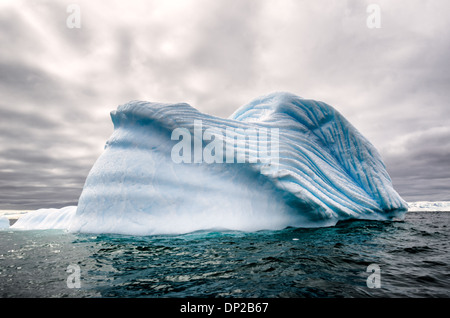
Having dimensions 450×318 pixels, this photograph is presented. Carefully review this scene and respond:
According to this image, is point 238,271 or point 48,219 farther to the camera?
point 48,219

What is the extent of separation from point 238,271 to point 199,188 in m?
4.06

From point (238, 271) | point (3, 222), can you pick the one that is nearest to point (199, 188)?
point (238, 271)

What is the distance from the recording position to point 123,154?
769 centimetres

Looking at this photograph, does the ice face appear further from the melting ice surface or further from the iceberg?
the melting ice surface

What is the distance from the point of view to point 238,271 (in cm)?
295

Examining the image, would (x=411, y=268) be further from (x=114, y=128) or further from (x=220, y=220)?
(x=114, y=128)

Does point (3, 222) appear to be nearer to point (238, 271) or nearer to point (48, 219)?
point (48, 219)

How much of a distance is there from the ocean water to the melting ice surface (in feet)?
6.38

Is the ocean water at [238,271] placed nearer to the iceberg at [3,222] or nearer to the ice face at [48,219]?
the ice face at [48,219]

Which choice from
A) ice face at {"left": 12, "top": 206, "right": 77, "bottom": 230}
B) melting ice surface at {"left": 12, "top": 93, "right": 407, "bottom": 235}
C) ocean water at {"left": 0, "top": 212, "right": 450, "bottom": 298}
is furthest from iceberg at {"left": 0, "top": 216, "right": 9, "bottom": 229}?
ocean water at {"left": 0, "top": 212, "right": 450, "bottom": 298}

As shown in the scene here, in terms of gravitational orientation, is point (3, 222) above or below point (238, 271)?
below

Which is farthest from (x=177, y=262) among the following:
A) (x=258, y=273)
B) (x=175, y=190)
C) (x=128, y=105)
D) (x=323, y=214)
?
(x=128, y=105)

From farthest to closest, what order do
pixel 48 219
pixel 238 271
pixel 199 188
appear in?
pixel 48 219 < pixel 199 188 < pixel 238 271

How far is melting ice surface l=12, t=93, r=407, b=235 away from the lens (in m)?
6.57
